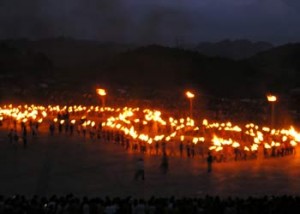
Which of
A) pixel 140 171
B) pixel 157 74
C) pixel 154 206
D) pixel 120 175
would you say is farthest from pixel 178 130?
pixel 157 74

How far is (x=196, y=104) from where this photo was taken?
6309cm

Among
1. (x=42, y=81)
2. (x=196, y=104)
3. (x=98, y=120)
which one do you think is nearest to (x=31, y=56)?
(x=42, y=81)

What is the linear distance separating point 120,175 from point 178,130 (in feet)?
42.3

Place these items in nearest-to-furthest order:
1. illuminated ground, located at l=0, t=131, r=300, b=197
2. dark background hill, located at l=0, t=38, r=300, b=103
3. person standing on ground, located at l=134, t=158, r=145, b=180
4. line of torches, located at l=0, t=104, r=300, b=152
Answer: illuminated ground, located at l=0, t=131, r=300, b=197 → person standing on ground, located at l=134, t=158, r=145, b=180 → line of torches, located at l=0, t=104, r=300, b=152 → dark background hill, located at l=0, t=38, r=300, b=103

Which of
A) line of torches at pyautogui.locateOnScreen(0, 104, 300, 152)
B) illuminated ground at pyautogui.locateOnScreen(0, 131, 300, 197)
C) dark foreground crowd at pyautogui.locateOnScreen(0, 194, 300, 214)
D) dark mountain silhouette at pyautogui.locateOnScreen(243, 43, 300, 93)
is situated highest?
dark mountain silhouette at pyautogui.locateOnScreen(243, 43, 300, 93)

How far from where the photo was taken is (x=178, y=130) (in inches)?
1635

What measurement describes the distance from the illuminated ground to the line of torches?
207 cm

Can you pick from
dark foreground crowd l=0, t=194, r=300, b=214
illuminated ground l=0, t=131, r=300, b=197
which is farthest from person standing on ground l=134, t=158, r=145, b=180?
dark foreground crowd l=0, t=194, r=300, b=214

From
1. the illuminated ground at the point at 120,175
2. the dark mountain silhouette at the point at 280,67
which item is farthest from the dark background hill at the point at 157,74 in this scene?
the illuminated ground at the point at 120,175

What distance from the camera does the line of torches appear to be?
3703 centimetres

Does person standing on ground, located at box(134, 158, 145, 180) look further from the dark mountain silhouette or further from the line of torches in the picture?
the dark mountain silhouette

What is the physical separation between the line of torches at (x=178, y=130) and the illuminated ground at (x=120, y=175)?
6.81 feet

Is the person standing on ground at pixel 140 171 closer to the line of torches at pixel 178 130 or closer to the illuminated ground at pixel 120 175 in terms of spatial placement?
the illuminated ground at pixel 120 175

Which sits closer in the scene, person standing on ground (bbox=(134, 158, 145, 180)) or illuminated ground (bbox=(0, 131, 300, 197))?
illuminated ground (bbox=(0, 131, 300, 197))
